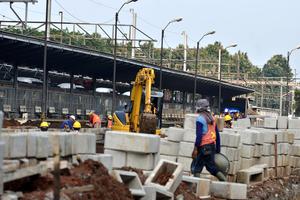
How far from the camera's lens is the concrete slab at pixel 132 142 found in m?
12.3

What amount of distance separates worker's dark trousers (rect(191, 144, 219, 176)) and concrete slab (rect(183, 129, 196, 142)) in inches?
58.9

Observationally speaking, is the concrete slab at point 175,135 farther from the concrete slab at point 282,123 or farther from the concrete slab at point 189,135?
the concrete slab at point 282,123

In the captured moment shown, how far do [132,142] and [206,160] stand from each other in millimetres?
2431

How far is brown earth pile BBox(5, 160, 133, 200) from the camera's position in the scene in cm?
844

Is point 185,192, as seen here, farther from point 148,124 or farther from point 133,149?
point 148,124

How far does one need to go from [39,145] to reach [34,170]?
683 mm

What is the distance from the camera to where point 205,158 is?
1430 centimetres

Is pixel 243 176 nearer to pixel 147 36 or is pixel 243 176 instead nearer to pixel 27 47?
pixel 27 47

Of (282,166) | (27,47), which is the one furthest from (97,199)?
(27,47)

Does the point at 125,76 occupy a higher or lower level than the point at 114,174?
higher

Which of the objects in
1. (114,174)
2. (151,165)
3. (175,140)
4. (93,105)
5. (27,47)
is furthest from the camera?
(93,105)

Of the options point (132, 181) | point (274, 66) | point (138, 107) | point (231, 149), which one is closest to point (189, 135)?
point (231, 149)

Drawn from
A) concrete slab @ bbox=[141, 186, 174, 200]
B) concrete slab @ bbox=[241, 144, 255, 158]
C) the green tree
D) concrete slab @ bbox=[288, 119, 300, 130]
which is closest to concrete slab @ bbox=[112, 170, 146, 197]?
concrete slab @ bbox=[141, 186, 174, 200]

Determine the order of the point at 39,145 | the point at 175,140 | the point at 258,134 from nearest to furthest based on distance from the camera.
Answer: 1. the point at 39,145
2. the point at 175,140
3. the point at 258,134
